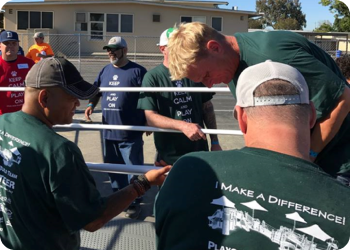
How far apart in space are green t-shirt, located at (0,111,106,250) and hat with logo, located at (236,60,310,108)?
34.9 inches

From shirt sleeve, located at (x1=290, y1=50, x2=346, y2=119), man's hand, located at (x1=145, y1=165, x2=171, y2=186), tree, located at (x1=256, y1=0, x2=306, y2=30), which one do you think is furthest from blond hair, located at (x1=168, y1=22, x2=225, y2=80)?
tree, located at (x1=256, y1=0, x2=306, y2=30)

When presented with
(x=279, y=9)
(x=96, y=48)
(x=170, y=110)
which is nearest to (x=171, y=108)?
(x=170, y=110)

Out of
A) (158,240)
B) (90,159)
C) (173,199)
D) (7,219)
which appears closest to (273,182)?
(173,199)

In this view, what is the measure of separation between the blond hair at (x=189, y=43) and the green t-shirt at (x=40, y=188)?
0.81 m

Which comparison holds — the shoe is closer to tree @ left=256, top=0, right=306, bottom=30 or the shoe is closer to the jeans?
the jeans

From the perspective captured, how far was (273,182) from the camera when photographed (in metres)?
1.25

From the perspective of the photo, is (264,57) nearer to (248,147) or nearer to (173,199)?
(248,147)

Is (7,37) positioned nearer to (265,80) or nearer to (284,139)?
(265,80)

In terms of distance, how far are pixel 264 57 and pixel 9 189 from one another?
1434 millimetres

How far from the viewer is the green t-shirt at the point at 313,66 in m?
2.20

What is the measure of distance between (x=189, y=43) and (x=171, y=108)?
186cm

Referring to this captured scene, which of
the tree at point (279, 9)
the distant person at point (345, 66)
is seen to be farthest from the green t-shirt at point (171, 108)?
the tree at point (279, 9)

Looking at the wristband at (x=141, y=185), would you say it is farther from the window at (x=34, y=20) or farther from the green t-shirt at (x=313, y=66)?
the window at (x=34, y=20)

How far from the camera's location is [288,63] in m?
2.19
